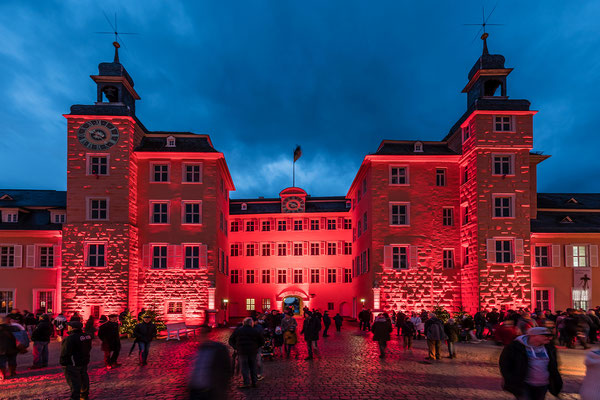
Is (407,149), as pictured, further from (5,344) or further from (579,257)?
(5,344)

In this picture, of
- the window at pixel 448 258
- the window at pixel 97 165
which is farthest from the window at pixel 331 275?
the window at pixel 97 165

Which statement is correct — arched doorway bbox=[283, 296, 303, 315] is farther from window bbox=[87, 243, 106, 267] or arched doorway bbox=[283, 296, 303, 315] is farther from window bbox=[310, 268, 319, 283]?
window bbox=[87, 243, 106, 267]

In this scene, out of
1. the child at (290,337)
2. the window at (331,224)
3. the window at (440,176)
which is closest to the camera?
the child at (290,337)

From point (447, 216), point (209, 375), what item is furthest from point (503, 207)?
point (209, 375)

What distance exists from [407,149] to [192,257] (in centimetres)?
1625

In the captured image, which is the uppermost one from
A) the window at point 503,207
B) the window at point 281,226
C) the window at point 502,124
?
Answer: the window at point 502,124

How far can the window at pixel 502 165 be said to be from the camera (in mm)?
31750

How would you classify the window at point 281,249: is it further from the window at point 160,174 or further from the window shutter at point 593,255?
the window shutter at point 593,255

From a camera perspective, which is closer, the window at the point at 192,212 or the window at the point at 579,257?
the window at the point at 579,257

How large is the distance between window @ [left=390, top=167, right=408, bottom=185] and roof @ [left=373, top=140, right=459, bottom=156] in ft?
3.60

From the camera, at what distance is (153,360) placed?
1773 cm

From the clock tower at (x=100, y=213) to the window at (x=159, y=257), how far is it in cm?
116

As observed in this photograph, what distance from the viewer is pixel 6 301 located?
3322cm

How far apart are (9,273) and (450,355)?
95.3 feet
